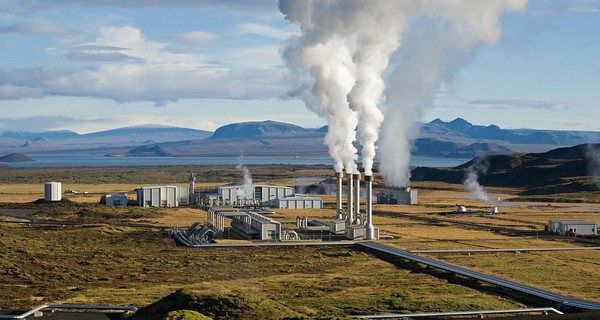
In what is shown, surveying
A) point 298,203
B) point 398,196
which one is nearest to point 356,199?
point 298,203

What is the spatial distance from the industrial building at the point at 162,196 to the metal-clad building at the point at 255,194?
5.02m

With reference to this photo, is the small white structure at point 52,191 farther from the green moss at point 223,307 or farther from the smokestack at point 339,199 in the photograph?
the green moss at point 223,307

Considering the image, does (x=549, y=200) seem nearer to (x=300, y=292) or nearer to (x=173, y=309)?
(x=300, y=292)

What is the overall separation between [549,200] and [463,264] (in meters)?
85.2

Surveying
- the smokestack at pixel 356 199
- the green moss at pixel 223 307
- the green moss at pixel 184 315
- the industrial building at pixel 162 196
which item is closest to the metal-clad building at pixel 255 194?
the industrial building at pixel 162 196

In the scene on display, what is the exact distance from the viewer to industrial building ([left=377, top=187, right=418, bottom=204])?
407 feet

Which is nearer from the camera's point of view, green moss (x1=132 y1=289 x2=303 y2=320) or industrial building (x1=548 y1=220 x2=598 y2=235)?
green moss (x1=132 y1=289 x2=303 y2=320)

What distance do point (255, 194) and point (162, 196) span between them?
12416 millimetres

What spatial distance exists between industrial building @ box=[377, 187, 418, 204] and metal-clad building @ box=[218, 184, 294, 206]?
16100 mm

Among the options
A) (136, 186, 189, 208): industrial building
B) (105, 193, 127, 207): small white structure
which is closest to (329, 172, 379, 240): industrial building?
(136, 186, 189, 208): industrial building

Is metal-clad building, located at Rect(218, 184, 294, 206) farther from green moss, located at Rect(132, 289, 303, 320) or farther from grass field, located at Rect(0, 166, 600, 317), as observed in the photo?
green moss, located at Rect(132, 289, 303, 320)

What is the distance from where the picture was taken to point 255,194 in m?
117

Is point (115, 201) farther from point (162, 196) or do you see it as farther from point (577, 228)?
point (577, 228)

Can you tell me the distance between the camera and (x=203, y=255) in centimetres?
5956
